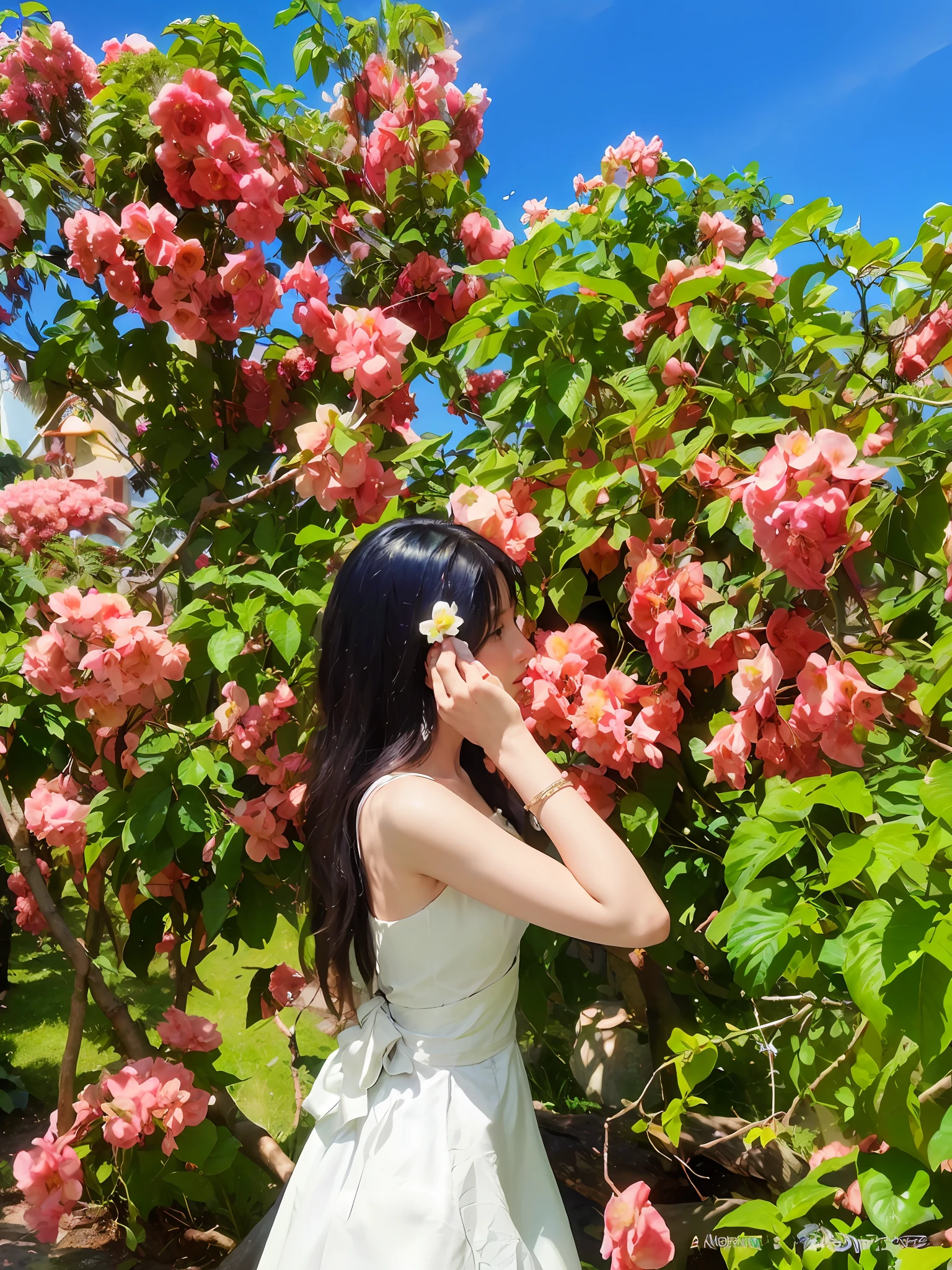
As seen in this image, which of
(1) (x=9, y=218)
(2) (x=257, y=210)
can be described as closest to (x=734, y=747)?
(2) (x=257, y=210)

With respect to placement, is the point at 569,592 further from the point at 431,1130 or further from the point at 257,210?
the point at 257,210

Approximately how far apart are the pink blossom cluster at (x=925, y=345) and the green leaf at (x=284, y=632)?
1.13 metres

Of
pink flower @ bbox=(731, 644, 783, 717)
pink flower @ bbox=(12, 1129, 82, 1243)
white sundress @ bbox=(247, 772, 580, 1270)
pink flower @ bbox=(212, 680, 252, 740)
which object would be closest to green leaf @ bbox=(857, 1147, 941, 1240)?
white sundress @ bbox=(247, 772, 580, 1270)

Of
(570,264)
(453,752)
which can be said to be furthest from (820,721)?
(570,264)

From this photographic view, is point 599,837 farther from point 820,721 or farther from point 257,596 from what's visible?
point 257,596

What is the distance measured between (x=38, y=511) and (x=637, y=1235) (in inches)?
88.9

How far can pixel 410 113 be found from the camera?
6.87 ft

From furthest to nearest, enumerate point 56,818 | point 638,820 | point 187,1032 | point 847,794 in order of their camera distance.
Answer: point 187,1032 < point 56,818 < point 638,820 < point 847,794

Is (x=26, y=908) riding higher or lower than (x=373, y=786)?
lower

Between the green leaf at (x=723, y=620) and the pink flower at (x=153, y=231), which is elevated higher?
the pink flower at (x=153, y=231)

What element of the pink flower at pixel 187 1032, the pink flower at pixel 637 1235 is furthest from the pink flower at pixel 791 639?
the pink flower at pixel 187 1032

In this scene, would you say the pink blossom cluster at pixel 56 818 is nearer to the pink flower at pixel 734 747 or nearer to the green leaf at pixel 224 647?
the green leaf at pixel 224 647

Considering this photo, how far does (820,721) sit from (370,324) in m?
1.10

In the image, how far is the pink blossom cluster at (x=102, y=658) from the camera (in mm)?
1553
